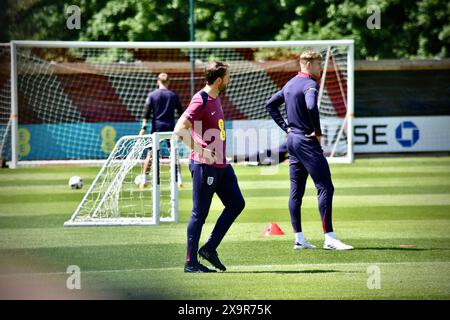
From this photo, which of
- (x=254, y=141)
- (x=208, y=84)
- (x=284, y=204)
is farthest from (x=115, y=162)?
(x=254, y=141)

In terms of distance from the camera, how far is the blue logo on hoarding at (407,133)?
2630cm

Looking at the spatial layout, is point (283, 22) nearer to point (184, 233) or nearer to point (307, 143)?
point (184, 233)

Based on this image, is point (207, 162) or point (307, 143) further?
point (307, 143)

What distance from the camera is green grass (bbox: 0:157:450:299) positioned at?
8258mm

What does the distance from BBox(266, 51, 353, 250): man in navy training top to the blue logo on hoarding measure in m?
16.3

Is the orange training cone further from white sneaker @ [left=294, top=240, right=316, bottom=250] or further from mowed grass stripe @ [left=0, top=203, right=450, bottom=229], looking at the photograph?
mowed grass stripe @ [left=0, top=203, right=450, bottom=229]

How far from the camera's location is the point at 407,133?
2648 cm

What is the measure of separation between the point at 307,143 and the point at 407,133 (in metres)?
16.7

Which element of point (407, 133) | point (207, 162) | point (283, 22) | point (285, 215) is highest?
point (283, 22)

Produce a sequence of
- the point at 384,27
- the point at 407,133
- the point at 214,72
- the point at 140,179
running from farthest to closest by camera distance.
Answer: the point at 384,27, the point at 407,133, the point at 140,179, the point at 214,72

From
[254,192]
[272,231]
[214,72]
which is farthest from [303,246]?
[254,192]

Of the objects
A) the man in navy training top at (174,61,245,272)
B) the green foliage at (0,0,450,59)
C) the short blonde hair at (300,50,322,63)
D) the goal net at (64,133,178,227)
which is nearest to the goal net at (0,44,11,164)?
the green foliage at (0,0,450,59)

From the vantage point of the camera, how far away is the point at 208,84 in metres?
8.98
